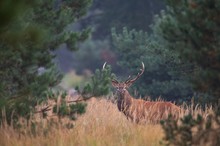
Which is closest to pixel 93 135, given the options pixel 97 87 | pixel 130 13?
pixel 97 87

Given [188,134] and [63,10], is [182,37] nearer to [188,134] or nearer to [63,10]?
[188,134]

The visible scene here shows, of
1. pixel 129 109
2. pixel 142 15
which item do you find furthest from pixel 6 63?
pixel 142 15

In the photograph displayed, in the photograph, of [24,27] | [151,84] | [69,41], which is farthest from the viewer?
[151,84]

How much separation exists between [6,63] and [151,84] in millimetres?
9131

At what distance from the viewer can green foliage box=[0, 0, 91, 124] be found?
8.01 meters

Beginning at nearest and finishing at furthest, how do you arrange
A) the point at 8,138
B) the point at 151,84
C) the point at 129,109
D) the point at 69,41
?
the point at 8,138
the point at 69,41
the point at 129,109
the point at 151,84

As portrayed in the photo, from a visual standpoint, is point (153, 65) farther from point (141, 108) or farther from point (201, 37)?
point (201, 37)

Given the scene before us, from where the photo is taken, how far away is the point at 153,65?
58.9ft

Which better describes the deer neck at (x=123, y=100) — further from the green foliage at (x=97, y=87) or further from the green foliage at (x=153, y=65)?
the green foliage at (x=153, y=65)

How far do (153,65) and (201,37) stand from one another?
10632 mm

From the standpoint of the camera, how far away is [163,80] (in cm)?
1858

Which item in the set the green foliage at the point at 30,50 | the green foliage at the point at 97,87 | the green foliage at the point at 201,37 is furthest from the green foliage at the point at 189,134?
the green foliage at the point at 97,87

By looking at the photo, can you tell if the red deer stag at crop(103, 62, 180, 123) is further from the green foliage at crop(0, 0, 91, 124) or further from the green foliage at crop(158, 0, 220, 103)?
the green foliage at crop(158, 0, 220, 103)

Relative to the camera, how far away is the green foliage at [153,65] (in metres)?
17.1
